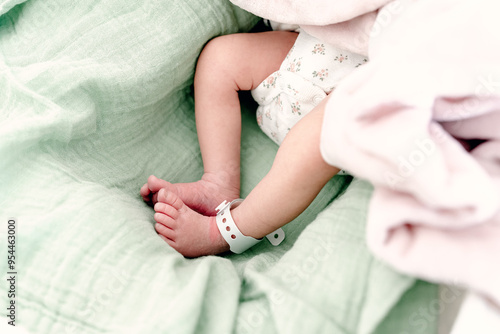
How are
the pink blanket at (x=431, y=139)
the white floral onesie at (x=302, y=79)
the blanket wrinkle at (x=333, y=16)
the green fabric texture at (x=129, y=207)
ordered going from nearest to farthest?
1. the pink blanket at (x=431, y=139)
2. the green fabric texture at (x=129, y=207)
3. the blanket wrinkle at (x=333, y=16)
4. the white floral onesie at (x=302, y=79)

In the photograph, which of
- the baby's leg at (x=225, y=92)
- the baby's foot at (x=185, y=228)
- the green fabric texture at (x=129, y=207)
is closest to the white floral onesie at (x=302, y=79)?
the baby's leg at (x=225, y=92)

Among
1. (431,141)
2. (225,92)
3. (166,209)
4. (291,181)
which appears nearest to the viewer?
(431,141)

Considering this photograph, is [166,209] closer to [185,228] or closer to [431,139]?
[185,228]

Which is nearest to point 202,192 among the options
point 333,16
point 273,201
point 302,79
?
point 273,201

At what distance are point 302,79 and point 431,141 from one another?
1.31ft

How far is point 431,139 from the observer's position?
0.49m

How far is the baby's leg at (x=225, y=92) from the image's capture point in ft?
2.94

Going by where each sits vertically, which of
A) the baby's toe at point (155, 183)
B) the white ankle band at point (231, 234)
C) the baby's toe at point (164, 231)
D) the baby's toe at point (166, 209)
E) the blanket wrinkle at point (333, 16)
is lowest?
the white ankle band at point (231, 234)

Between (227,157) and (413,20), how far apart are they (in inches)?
18.8

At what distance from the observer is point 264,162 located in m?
0.98

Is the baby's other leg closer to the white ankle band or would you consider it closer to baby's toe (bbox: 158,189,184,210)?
the white ankle band

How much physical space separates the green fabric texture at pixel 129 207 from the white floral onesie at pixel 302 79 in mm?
157

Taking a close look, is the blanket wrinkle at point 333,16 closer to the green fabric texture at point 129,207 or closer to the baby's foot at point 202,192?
the green fabric texture at point 129,207

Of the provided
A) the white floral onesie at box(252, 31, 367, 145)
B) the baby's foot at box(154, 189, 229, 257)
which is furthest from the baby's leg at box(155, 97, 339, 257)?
the white floral onesie at box(252, 31, 367, 145)
